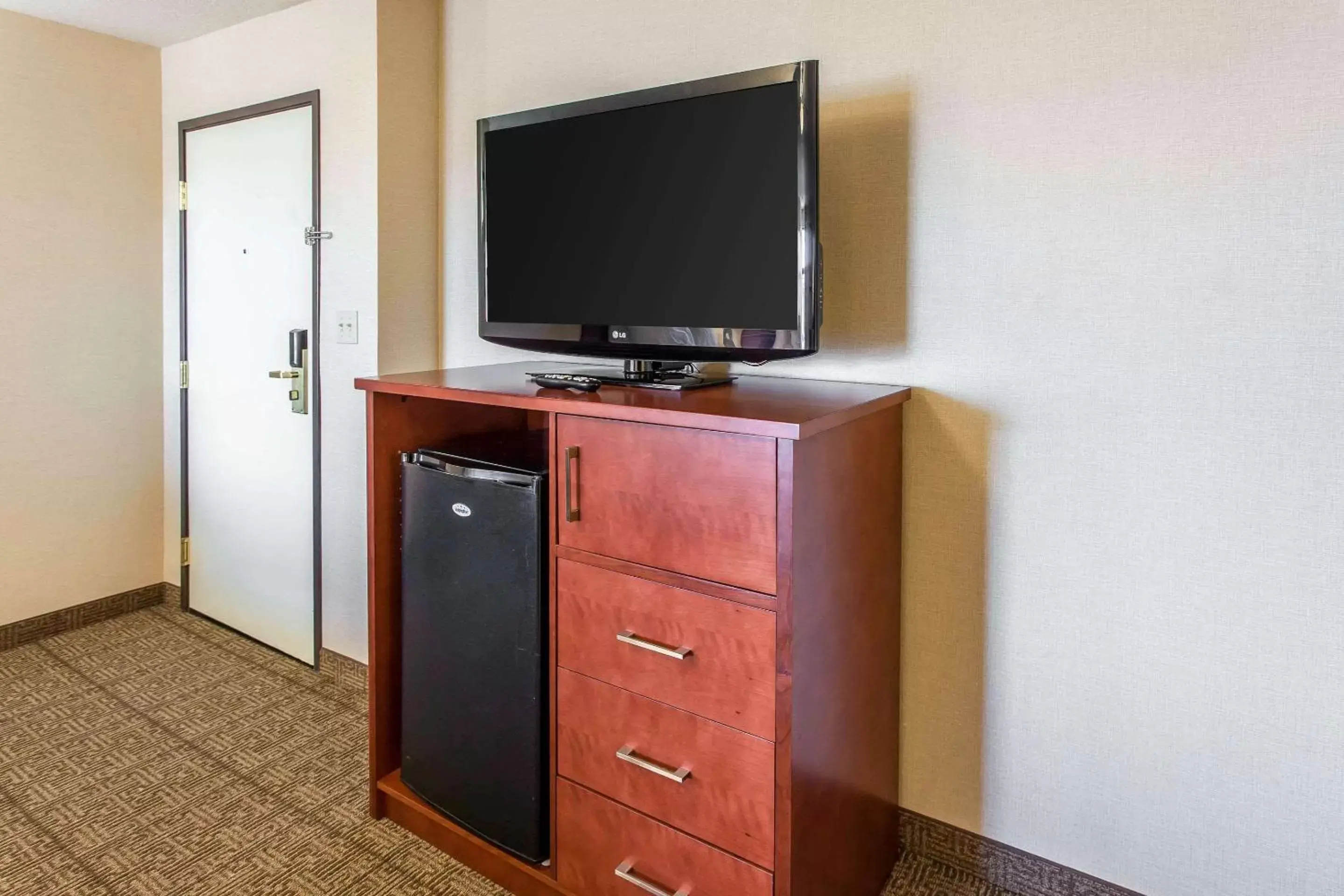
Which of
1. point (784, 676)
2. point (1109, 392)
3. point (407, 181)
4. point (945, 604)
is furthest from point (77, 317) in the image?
point (1109, 392)

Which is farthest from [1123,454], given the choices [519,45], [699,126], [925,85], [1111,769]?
[519,45]

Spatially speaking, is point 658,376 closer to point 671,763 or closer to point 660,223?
point 660,223

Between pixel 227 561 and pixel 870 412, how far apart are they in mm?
2568

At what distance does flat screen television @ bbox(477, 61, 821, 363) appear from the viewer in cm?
156

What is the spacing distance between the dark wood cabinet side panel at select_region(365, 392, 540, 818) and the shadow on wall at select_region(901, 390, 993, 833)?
1.11 m

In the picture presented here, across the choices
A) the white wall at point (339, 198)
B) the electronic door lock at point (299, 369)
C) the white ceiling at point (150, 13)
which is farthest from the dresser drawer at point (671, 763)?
the white ceiling at point (150, 13)

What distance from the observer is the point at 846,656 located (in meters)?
1.49

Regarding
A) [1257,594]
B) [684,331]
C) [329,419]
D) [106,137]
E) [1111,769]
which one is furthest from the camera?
[106,137]

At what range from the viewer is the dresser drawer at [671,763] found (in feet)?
4.42

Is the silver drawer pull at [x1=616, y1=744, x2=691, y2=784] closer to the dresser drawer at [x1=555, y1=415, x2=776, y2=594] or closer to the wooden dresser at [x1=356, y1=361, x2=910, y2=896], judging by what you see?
the wooden dresser at [x1=356, y1=361, x2=910, y2=896]

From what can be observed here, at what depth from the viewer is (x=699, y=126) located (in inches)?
64.9

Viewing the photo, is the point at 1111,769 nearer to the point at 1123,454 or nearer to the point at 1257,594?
the point at 1257,594

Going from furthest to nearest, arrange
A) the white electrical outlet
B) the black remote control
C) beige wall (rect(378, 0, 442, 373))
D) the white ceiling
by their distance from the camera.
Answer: the white ceiling → the white electrical outlet → beige wall (rect(378, 0, 442, 373)) → the black remote control

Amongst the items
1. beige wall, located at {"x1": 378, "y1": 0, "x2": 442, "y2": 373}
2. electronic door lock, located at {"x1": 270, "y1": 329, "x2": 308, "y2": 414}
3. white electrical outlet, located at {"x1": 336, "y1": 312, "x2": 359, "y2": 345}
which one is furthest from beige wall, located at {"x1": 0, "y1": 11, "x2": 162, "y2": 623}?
beige wall, located at {"x1": 378, "y1": 0, "x2": 442, "y2": 373}
